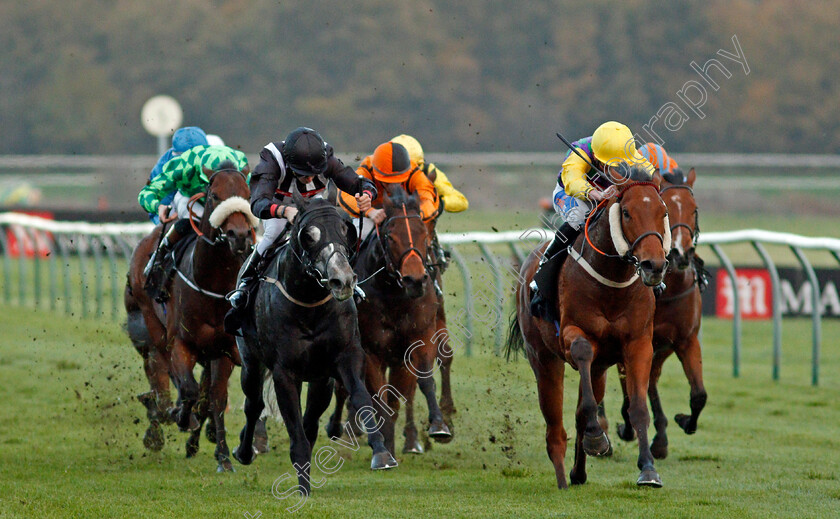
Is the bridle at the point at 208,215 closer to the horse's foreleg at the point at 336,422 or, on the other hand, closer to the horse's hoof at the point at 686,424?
the horse's foreleg at the point at 336,422

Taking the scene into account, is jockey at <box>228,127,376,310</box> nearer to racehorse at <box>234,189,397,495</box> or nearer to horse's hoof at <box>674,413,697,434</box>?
racehorse at <box>234,189,397,495</box>

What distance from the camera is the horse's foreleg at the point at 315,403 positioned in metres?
5.96

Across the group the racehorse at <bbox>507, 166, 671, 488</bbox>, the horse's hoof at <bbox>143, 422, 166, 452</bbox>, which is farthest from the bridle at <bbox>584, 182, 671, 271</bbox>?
the horse's hoof at <bbox>143, 422, 166, 452</bbox>

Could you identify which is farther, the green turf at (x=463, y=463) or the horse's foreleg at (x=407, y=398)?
the horse's foreleg at (x=407, y=398)

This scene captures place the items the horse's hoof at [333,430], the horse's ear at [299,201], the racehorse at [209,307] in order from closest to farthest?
the horse's ear at [299,201] → the racehorse at [209,307] → the horse's hoof at [333,430]

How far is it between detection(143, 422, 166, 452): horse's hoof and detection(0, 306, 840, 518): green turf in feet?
0.18

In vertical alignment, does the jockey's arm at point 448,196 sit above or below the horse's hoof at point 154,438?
above

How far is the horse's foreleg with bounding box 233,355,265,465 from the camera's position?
20.4ft

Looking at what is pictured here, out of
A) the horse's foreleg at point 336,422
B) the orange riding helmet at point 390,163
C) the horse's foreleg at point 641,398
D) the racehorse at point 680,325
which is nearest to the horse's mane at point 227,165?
the orange riding helmet at point 390,163

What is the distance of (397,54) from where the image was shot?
37906 mm

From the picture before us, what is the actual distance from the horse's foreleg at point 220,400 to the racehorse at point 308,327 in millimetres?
1205

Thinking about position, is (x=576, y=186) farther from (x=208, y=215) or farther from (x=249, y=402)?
(x=208, y=215)

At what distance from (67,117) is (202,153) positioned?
3206 cm

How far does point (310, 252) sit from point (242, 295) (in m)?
0.80
